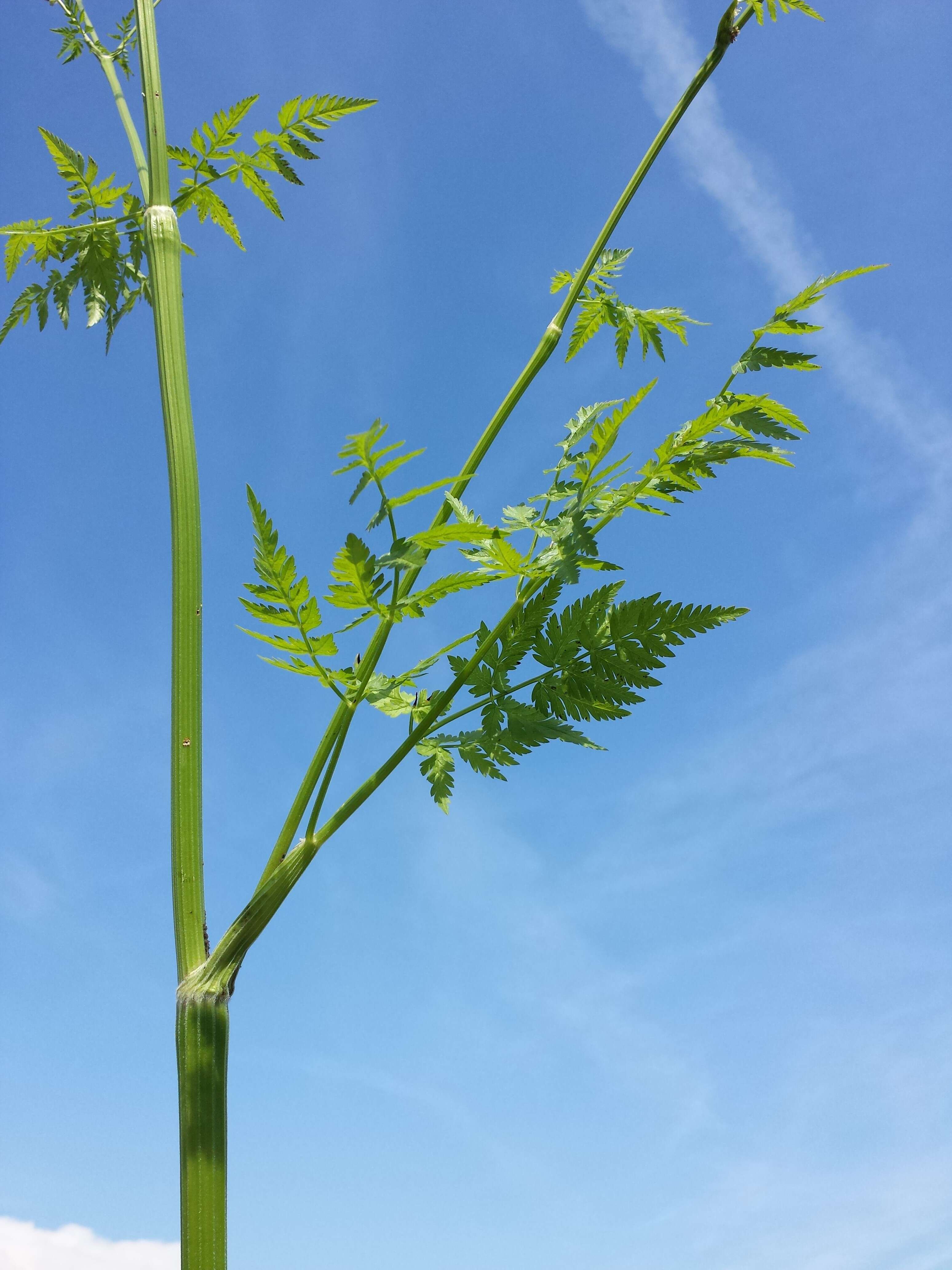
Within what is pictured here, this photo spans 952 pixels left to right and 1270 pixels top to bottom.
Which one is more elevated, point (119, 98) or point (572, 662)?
point (119, 98)

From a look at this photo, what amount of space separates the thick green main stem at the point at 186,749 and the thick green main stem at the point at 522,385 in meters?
0.17

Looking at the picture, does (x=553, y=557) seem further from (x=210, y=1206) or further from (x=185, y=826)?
(x=210, y=1206)

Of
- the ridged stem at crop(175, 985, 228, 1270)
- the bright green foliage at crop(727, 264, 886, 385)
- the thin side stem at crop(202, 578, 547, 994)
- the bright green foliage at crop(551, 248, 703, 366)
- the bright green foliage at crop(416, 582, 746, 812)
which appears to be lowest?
the ridged stem at crop(175, 985, 228, 1270)

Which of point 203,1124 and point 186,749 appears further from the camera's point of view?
point 186,749

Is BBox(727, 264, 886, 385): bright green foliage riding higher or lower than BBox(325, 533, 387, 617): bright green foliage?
higher

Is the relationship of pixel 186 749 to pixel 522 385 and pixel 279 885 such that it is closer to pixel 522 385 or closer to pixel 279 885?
pixel 279 885

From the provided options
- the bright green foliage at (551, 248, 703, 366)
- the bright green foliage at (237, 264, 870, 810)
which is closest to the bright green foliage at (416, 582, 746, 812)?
the bright green foliage at (237, 264, 870, 810)

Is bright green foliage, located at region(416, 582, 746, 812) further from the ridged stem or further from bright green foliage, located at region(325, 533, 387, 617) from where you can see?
the ridged stem

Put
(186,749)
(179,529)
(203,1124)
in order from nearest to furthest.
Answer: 1. (203,1124)
2. (186,749)
3. (179,529)

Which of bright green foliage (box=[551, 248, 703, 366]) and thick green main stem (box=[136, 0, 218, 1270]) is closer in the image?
thick green main stem (box=[136, 0, 218, 1270])

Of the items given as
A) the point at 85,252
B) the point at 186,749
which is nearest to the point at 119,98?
the point at 85,252

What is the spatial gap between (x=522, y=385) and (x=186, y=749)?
106 centimetres

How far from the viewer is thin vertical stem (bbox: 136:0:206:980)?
1600 mm

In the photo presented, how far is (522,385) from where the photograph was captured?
1854mm
